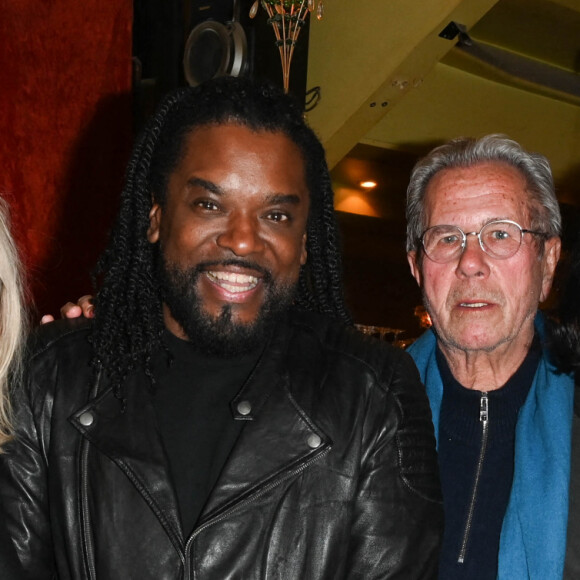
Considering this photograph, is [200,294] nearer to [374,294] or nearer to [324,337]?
[324,337]

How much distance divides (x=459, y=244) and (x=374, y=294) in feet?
25.1

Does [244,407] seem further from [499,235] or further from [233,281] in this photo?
[499,235]

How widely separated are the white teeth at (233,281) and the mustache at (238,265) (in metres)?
0.02

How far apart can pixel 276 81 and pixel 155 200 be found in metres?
2.80

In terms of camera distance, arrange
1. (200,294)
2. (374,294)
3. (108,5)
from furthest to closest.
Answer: (374,294)
(108,5)
(200,294)

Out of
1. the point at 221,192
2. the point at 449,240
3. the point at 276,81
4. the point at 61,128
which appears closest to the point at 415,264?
the point at 449,240

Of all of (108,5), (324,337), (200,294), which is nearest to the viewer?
(200,294)

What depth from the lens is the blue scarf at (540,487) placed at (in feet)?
6.14

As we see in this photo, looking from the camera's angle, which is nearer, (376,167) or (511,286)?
(511,286)

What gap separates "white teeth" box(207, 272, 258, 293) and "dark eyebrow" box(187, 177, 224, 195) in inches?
6.1

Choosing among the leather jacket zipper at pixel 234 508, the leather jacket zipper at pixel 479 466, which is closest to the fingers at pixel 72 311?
the leather jacket zipper at pixel 234 508

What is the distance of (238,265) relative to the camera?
5.57 feet

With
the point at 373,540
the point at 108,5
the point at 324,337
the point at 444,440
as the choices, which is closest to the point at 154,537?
the point at 373,540

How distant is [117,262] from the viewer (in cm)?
193
